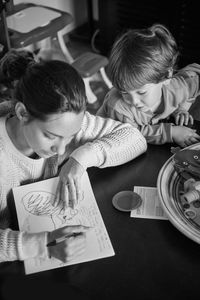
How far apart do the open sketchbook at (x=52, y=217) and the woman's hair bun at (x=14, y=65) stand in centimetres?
30

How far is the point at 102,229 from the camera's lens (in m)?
0.88

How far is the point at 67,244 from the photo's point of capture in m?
0.81

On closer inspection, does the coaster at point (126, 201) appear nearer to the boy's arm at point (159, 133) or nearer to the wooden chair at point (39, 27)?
the boy's arm at point (159, 133)

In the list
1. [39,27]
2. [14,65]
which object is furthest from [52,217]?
[39,27]

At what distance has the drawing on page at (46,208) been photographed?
0.91 m

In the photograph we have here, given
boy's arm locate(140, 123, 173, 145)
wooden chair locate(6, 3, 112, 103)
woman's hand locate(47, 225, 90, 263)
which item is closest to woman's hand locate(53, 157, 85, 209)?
woman's hand locate(47, 225, 90, 263)

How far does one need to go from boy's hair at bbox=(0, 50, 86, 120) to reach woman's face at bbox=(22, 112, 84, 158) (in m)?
0.02

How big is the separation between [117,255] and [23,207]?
278 mm

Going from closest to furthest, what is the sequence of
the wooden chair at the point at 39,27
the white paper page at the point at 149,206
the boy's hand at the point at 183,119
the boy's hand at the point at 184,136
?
the white paper page at the point at 149,206 < the boy's hand at the point at 184,136 < the boy's hand at the point at 183,119 < the wooden chair at the point at 39,27

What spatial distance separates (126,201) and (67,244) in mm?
215

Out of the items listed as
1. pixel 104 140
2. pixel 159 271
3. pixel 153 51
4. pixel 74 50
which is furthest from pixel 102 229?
pixel 74 50

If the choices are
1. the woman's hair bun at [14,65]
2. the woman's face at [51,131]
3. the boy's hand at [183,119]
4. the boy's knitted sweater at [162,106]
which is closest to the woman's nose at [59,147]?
the woman's face at [51,131]

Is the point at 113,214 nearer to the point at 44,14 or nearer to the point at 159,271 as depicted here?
the point at 159,271

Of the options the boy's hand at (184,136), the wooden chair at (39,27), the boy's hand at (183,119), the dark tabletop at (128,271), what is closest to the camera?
the dark tabletop at (128,271)
